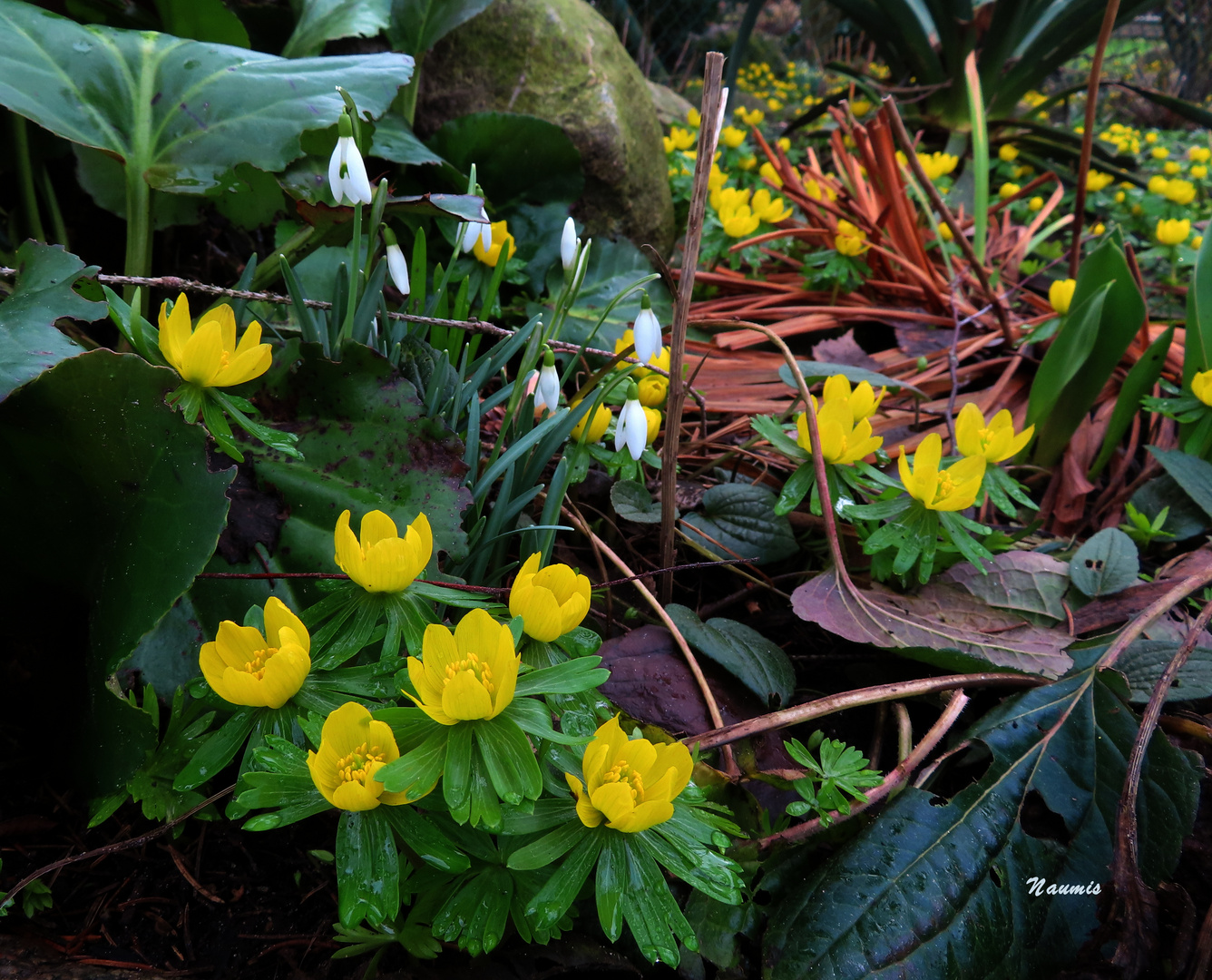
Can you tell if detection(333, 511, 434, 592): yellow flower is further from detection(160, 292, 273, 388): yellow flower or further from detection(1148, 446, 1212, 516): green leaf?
detection(1148, 446, 1212, 516): green leaf

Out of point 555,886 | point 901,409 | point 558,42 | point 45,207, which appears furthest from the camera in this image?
point 558,42

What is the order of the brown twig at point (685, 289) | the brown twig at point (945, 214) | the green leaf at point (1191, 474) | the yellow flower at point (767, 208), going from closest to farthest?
the brown twig at point (685, 289) → the green leaf at point (1191, 474) → the brown twig at point (945, 214) → the yellow flower at point (767, 208)

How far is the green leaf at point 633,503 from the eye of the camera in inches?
59.2

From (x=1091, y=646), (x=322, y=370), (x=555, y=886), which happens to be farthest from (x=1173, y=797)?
(x=322, y=370)

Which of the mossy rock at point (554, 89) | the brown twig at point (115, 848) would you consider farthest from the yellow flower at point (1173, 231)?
the brown twig at point (115, 848)

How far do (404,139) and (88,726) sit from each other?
1.60 meters

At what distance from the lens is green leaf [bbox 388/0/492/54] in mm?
2254

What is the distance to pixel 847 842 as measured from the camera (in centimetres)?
109

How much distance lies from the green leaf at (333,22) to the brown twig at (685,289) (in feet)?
3.95

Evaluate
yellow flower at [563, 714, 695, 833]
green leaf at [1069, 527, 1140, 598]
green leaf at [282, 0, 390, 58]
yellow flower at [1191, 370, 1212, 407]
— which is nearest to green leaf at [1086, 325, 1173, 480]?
yellow flower at [1191, 370, 1212, 407]

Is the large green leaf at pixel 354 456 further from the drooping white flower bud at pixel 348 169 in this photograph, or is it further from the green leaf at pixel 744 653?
the green leaf at pixel 744 653

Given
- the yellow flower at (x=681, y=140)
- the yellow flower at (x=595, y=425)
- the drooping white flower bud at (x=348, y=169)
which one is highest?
the drooping white flower bud at (x=348, y=169)

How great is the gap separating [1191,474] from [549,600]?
1.70 m

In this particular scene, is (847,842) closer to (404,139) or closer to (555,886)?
(555,886)
